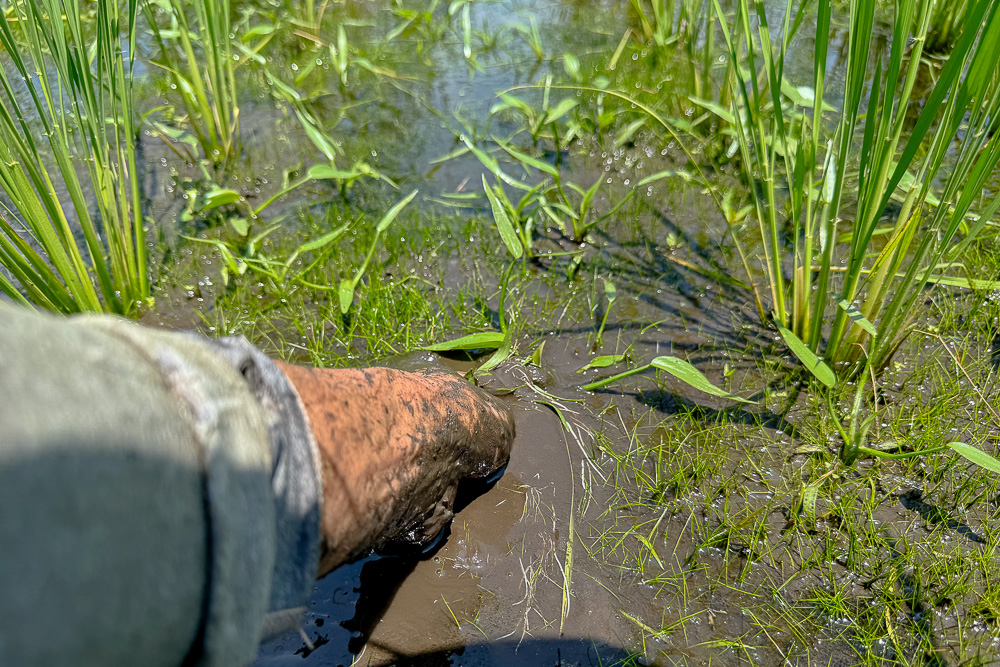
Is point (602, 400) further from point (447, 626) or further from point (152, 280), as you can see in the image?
point (152, 280)

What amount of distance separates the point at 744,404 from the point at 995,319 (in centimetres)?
85

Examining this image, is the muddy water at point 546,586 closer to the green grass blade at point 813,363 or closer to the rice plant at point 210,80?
the green grass blade at point 813,363

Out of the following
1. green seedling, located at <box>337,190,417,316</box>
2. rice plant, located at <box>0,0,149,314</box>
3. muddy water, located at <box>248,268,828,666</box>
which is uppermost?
rice plant, located at <box>0,0,149,314</box>

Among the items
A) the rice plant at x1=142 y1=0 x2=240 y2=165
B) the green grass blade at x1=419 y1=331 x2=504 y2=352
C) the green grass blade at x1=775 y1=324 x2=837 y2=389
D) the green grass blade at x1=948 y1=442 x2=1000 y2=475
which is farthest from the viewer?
the rice plant at x1=142 y1=0 x2=240 y2=165

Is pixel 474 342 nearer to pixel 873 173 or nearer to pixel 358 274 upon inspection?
pixel 358 274

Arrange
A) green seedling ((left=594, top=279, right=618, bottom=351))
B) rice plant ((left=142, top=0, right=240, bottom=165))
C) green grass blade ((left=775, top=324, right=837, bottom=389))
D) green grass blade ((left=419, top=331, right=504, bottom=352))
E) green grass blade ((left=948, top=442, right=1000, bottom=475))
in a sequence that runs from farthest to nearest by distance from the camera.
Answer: rice plant ((left=142, top=0, right=240, bottom=165)), green seedling ((left=594, top=279, right=618, bottom=351)), green grass blade ((left=419, top=331, right=504, bottom=352)), green grass blade ((left=775, top=324, right=837, bottom=389)), green grass blade ((left=948, top=442, right=1000, bottom=475))

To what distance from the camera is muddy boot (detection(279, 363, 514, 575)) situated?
949 millimetres

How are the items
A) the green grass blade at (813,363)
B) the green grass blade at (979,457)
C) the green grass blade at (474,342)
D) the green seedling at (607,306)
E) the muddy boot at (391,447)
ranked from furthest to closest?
the green seedling at (607,306), the green grass blade at (474,342), the green grass blade at (813,363), the green grass blade at (979,457), the muddy boot at (391,447)

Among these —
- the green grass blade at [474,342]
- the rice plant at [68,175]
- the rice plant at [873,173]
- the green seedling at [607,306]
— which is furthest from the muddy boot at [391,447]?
the rice plant at [68,175]

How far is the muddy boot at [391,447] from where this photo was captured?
3.11ft

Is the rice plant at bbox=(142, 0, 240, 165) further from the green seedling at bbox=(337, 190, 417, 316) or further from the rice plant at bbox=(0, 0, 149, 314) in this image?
the green seedling at bbox=(337, 190, 417, 316)

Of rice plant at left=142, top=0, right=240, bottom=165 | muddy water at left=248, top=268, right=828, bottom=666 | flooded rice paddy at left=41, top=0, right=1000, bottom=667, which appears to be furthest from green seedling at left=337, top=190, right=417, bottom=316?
rice plant at left=142, top=0, right=240, bottom=165

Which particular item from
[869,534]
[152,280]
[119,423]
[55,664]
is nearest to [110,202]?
[152,280]

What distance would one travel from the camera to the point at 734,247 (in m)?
2.29
